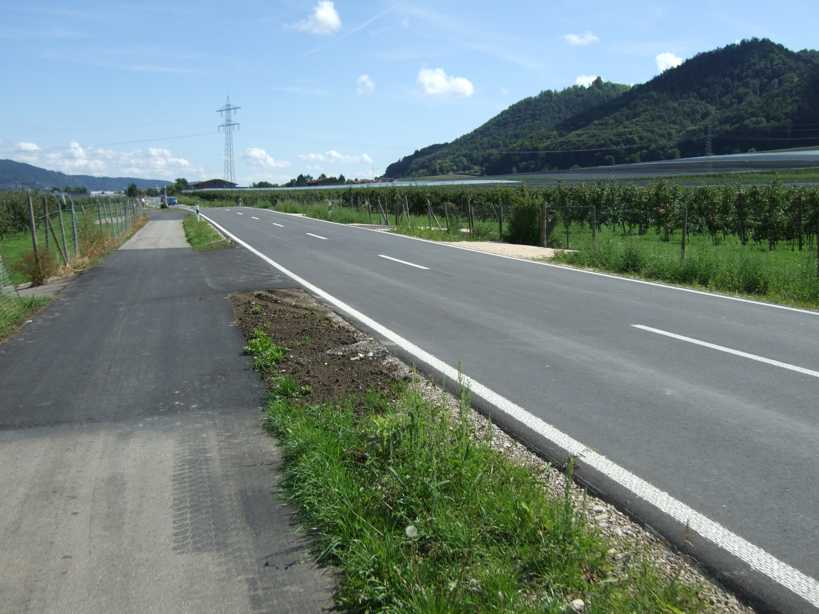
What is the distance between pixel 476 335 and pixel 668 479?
4257 mm

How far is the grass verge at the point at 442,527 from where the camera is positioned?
9.64 feet

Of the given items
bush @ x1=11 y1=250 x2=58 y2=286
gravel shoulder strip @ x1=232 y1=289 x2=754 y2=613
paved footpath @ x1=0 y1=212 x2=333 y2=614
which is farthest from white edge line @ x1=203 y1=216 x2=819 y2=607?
bush @ x1=11 y1=250 x2=58 y2=286

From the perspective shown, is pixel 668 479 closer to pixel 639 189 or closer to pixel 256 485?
pixel 256 485

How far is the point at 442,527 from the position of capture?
3426 millimetres

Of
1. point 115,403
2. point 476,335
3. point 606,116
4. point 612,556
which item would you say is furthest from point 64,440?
point 606,116

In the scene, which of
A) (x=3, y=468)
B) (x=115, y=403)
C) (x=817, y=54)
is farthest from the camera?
(x=817, y=54)

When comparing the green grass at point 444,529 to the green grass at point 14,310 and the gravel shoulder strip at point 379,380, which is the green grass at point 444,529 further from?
the green grass at point 14,310

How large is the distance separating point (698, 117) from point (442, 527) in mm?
69236

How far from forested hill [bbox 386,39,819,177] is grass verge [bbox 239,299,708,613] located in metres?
50.8

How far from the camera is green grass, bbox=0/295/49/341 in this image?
9023mm

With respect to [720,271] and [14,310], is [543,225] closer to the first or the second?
[720,271]

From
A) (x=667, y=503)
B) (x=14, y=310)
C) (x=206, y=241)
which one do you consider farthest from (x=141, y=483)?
(x=206, y=241)

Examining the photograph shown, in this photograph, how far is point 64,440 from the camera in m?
5.01

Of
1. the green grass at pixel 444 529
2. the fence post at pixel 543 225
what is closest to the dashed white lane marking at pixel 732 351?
the green grass at pixel 444 529
